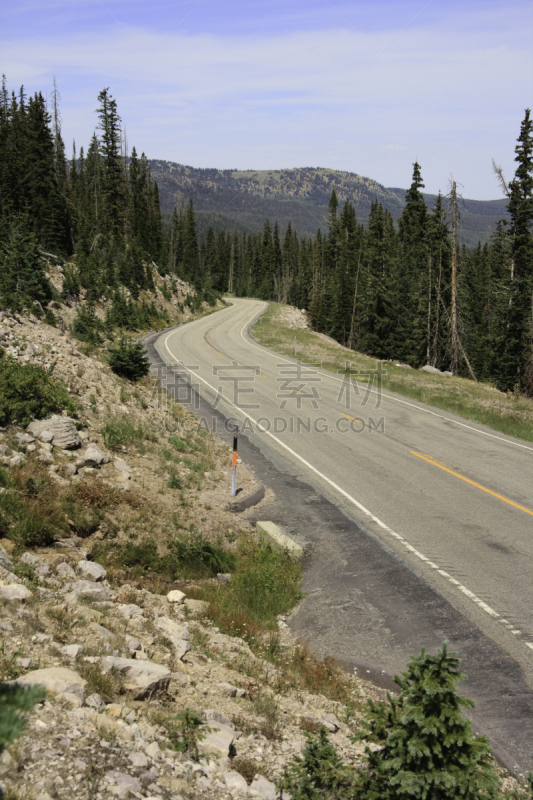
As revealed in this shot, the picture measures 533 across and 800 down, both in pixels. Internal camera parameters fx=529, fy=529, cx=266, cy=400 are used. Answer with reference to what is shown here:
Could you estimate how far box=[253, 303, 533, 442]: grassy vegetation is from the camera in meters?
19.7

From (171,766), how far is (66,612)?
2.24m

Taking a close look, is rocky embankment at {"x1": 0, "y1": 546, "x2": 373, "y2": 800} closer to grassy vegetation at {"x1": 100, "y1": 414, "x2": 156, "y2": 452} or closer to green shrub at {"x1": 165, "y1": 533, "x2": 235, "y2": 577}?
green shrub at {"x1": 165, "y1": 533, "x2": 235, "y2": 577}

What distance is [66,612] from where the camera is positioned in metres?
5.60

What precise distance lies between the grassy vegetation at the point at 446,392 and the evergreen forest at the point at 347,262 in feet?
24.2

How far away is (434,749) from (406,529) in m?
6.98

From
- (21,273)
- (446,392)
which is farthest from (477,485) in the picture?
(21,273)

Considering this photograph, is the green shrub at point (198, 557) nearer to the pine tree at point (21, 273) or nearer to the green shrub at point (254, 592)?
the green shrub at point (254, 592)

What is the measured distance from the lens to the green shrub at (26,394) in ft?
32.9

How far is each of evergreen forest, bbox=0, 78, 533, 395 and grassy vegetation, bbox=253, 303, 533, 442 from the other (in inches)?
291

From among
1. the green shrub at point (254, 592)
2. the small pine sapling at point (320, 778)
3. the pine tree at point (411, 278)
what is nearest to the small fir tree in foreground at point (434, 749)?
the small pine sapling at point (320, 778)

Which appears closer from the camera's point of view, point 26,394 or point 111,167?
point 26,394

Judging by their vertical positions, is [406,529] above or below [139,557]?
below

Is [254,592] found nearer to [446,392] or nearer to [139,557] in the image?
[139,557]

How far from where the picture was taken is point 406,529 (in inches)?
401
